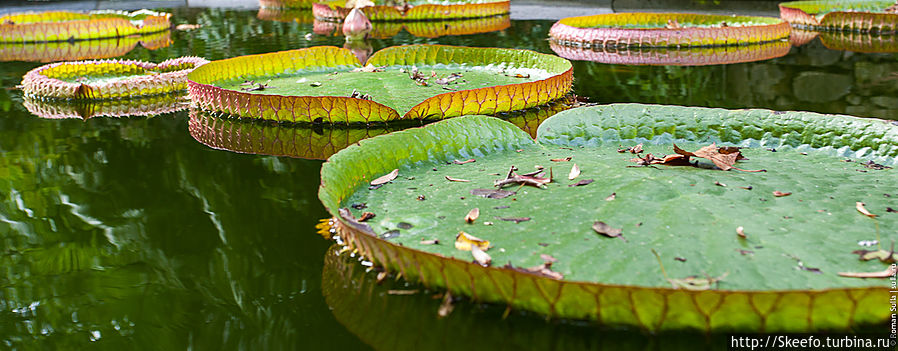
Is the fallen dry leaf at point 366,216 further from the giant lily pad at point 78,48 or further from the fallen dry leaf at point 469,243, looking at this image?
the giant lily pad at point 78,48

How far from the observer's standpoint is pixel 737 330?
1.23m

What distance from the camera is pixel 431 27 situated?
7613 mm

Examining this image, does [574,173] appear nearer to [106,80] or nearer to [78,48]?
[106,80]

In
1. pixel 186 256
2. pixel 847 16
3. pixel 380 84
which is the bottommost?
pixel 186 256

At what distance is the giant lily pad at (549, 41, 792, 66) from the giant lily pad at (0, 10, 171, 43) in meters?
4.16

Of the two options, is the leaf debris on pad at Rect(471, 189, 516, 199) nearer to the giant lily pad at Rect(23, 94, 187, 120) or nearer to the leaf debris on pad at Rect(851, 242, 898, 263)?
the leaf debris on pad at Rect(851, 242, 898, 263)

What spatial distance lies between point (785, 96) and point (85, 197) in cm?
300

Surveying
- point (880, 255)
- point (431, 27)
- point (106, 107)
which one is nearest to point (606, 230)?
point (880, 255)

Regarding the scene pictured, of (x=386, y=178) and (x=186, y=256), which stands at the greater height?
(x=386, y=178)

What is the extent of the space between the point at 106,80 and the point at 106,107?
23.3 inches

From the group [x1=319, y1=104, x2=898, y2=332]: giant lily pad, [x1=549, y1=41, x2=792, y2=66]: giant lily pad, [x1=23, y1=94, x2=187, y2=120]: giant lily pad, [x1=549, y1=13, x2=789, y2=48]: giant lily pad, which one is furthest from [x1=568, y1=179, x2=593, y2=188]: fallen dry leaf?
[x1=549, y1=13, x2=789, y2=48]: giant lily pad

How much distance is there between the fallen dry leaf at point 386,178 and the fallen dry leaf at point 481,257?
52 cm

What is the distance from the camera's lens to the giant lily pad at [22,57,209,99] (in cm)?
369

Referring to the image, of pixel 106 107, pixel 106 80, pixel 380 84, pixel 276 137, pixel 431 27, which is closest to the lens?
pixel 276 137
